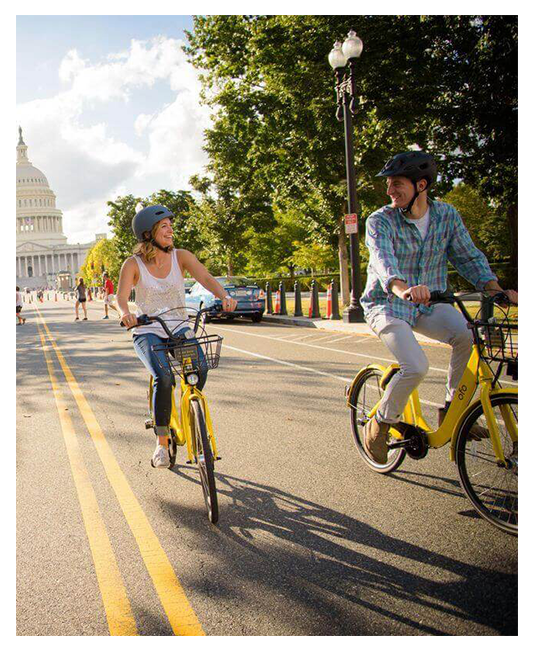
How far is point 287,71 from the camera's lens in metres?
20.1

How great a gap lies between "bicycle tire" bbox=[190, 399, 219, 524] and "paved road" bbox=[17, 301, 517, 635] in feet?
0.39

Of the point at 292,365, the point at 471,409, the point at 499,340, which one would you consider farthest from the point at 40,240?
the point at 499,340

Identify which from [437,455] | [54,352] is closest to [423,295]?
[437,455]

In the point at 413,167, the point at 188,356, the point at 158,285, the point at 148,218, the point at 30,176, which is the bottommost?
the point at 188,356

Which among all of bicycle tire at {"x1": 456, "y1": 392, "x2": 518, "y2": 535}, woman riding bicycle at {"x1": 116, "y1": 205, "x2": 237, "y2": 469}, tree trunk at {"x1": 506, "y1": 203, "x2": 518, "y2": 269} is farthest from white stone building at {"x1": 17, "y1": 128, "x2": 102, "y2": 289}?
bicycle tire at {"x1": 456, "y1": 392, "x2": 518, "y2": 535}

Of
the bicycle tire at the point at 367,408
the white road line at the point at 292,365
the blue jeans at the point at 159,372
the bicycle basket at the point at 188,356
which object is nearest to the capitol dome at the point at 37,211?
the white road line at the point at 292,365

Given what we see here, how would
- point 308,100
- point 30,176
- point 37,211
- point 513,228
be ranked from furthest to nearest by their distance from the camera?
point 37,211 < point 30,176 < point 513,228 < point 308,100

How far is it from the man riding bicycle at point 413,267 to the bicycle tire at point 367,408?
48 centimetres

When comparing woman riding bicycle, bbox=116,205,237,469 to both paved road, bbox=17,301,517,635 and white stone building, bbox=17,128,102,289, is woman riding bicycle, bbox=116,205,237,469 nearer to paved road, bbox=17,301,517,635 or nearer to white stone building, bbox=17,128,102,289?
paved road, bbox=17,301,517,635

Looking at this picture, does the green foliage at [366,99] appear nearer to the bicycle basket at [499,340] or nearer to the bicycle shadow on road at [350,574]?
the bicycle basket at [499,340]

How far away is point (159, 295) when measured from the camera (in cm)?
460

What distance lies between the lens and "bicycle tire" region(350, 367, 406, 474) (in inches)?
178

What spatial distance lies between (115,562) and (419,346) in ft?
7.01

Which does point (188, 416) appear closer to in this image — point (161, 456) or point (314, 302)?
point (161, 456)
